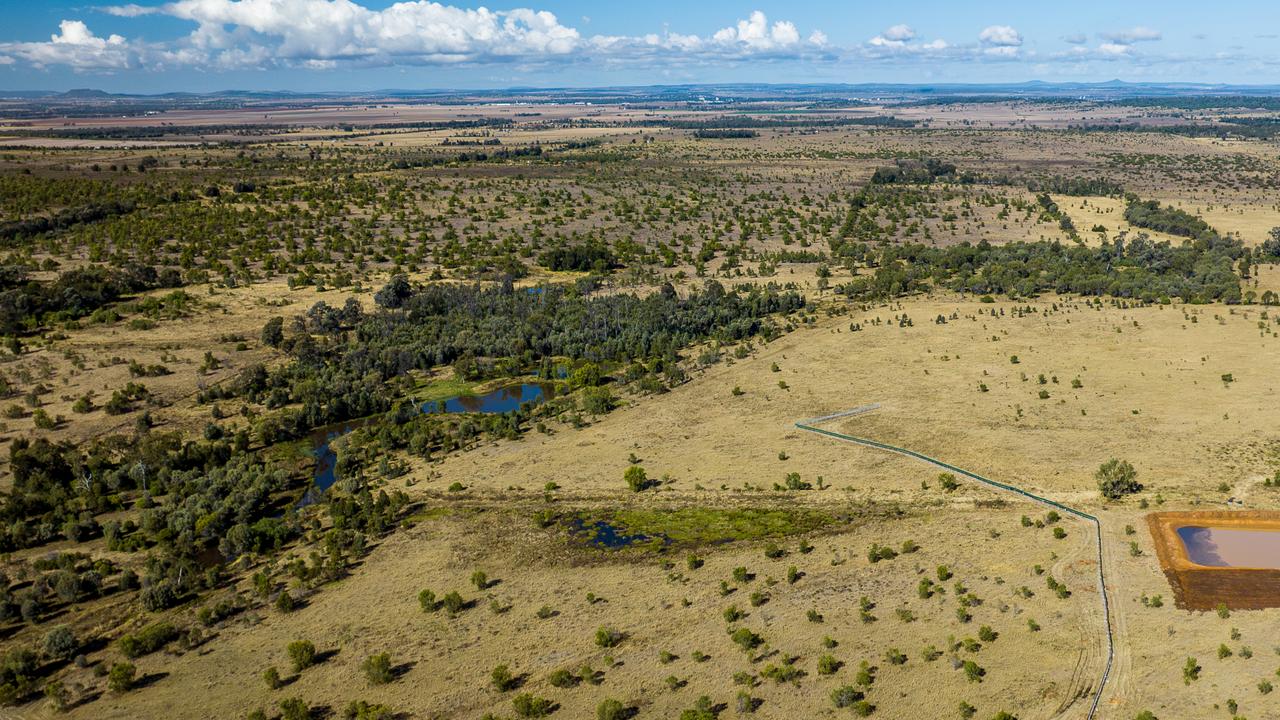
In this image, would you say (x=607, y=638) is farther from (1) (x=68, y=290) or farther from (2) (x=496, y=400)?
(1) (x=68, y=290)

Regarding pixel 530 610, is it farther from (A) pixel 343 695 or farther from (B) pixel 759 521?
(B) pixel 759 521

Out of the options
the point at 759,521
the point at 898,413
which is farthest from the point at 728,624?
the point at 898,413

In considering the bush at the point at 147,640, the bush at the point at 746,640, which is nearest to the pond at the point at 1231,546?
the bush at the point at 746,640

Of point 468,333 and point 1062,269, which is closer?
point 468,333

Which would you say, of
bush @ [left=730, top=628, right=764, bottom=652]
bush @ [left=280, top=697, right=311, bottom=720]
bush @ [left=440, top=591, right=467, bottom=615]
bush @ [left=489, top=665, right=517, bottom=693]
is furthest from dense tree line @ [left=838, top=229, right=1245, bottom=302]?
bush @ [left=280, top=697, right=311, bottom=720]

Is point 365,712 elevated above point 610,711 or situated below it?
below

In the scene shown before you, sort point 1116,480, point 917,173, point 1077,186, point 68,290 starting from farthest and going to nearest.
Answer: point 917,173 < point 1077,186 < point 68,290 < point 1116,480

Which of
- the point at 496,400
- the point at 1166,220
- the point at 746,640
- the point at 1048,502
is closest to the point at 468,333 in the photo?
the point at 496,400

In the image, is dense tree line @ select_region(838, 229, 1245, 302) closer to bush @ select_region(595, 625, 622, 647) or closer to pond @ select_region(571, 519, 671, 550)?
pond @ select_region(571, 519, 671, 550)
